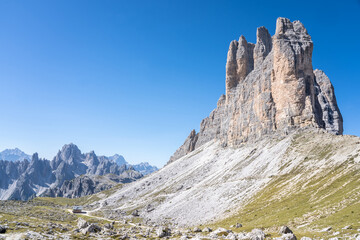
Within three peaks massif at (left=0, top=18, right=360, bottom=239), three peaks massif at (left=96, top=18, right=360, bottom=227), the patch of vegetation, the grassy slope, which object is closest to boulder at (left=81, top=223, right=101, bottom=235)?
three peaks massif at (left=0, top=18, right=360, bottom=239)

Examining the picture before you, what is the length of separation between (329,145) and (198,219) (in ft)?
181

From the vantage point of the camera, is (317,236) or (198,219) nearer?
(317,236)

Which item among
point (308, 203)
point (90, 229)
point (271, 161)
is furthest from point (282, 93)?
point (90, 229)

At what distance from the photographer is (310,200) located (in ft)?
188

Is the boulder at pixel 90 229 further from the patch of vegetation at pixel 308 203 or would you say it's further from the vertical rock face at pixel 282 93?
the vertical rock face at pixel 282 93

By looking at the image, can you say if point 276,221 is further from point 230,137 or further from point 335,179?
point 230,137

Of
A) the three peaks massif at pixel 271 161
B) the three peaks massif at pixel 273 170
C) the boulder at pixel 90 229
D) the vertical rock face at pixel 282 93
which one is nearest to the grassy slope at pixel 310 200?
the three peaks massif at pixel 273 170

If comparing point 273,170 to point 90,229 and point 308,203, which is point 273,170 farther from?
point 90,229

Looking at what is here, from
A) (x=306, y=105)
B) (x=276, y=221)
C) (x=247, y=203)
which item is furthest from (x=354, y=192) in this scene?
(x=306, y=105)

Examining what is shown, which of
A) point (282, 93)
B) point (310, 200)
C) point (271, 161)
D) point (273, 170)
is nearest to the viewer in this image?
point (310, 200)

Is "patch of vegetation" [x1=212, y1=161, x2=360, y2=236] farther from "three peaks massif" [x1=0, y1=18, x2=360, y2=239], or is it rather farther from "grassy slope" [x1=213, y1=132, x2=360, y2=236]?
"three peaks massif" [x1=0, y1=18, x2=360, y2=239]

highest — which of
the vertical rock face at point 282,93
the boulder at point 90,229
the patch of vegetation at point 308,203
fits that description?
the vertical rock face at point 282,93

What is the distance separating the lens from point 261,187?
292 ft

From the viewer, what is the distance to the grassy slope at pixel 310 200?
1612 inches
